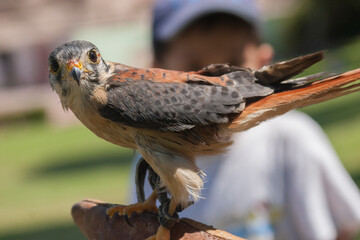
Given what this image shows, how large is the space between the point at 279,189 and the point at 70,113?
1728 centimetres

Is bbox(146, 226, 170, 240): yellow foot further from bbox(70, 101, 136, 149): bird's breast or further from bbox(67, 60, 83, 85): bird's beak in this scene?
bbox(67, 60, 83, 85): bird's beak

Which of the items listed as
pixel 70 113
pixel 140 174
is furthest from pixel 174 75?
pixel 70 113

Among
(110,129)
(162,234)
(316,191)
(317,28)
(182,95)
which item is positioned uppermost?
(317,28)

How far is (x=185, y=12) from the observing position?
3.60m

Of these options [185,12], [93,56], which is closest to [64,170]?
[185,12]

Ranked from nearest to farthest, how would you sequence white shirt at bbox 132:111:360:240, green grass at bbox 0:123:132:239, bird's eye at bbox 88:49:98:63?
bird's eye at bbox 88:49:98:63 < white shirt at bbox 132:111:360:240 < green grass at bbox 0:123:132:239

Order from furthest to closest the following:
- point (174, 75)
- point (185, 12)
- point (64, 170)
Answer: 1. point (64, 170)
2. point (185, 12)
3. point (174, 75)

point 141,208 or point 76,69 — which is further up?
point 76,69

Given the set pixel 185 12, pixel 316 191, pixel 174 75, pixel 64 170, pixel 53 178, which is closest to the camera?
pixel 174 75

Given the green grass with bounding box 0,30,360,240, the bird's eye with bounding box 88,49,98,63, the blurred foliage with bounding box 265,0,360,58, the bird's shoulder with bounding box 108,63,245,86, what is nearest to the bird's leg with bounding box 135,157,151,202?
the bird's shoulder with bounding box 108,63,245,86

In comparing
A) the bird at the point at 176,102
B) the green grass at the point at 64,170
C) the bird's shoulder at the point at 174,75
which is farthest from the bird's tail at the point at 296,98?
the green grass at the point at 64,170

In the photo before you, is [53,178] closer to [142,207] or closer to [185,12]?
[185,12]

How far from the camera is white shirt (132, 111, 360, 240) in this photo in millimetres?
3352

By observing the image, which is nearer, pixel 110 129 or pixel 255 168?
pixel 110 129
